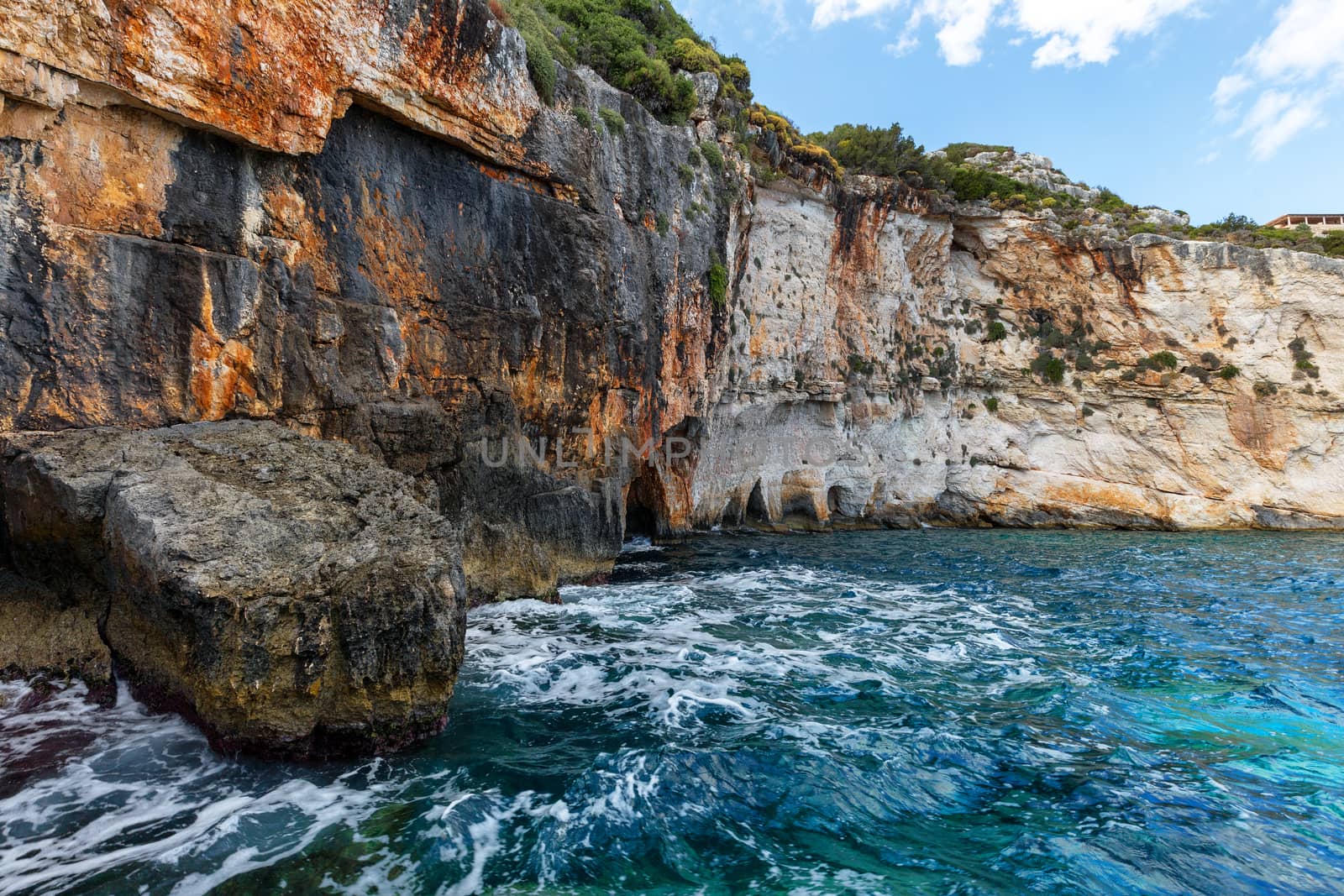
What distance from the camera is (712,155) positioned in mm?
18828

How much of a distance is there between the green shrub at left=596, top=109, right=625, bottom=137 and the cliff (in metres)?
0.09

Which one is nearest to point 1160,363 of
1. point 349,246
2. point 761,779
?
point 761,779

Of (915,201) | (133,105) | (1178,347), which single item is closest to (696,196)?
(133,105)

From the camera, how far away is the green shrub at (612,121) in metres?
15.0

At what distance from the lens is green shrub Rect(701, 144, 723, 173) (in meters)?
18.8

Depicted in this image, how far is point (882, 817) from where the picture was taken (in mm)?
5383

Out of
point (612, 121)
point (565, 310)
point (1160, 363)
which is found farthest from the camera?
Result: point (1160, 363)

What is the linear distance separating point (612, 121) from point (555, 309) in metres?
4.98

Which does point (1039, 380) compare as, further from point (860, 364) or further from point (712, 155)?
point (712, 155)

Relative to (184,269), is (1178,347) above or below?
above

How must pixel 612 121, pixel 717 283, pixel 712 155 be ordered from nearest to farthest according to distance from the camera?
pixel 612 121, pixel 712 155, pixel 717 283

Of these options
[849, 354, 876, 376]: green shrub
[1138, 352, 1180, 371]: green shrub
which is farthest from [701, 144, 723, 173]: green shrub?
[1138, 352, 1180, 371]: green shrub

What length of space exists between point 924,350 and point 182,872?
29456 millimetres

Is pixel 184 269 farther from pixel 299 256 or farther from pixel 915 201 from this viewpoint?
pixel 915 201
